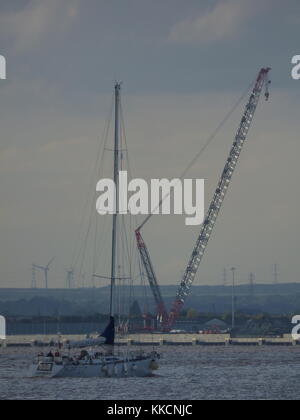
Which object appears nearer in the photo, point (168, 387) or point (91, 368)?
point (168, 387)

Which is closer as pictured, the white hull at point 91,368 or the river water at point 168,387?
the river water at point 168,387

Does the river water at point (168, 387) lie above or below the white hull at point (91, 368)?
below

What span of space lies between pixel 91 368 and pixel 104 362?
1.84 metres

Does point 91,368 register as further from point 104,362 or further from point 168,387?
point 168,387

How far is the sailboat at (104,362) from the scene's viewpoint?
152m

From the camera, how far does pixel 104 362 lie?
153m

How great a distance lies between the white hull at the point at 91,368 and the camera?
151 metres

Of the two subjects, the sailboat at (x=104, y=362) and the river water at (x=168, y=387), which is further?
the sailboat at (x=104, y=362)

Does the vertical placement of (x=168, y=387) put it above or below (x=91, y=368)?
below

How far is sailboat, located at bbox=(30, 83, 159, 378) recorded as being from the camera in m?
152

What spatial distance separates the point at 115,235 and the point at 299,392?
31.3 m

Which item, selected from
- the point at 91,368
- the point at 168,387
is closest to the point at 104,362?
the point at 91,368
